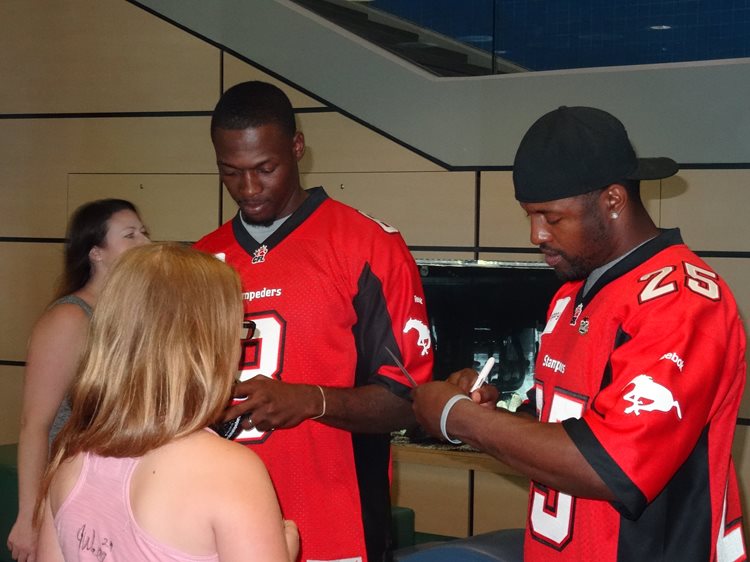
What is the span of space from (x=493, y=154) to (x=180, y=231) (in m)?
1.49

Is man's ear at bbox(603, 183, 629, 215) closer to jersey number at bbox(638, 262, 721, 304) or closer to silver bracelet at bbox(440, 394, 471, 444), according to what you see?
jersey number at bbox(638, 262, 721, 304)

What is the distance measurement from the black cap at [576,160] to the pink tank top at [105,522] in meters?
0.71

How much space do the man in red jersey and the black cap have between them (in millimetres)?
498

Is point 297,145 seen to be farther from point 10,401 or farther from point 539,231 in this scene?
point 10,401

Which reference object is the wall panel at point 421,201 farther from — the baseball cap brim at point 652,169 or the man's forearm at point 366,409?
the baseball cap brim at point 652,169

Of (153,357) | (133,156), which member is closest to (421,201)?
(133,156)

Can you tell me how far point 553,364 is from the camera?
157 centimetres

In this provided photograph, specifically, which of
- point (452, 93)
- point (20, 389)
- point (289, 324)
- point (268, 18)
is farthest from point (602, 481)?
point (20, 389)

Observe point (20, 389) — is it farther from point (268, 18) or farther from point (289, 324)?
point (289, 324)

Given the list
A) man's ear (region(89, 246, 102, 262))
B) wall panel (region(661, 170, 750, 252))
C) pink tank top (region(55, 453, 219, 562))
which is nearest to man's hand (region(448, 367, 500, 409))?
pink tank top (region(55, 453, 219, 562))

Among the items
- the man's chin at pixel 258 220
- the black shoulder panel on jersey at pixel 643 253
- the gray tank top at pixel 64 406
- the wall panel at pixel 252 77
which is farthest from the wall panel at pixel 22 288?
the black shoulder panel on jersey at pixel 643 253

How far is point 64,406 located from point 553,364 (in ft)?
4.48

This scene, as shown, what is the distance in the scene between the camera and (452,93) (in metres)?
3.73

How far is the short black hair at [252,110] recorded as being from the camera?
1930 mm
